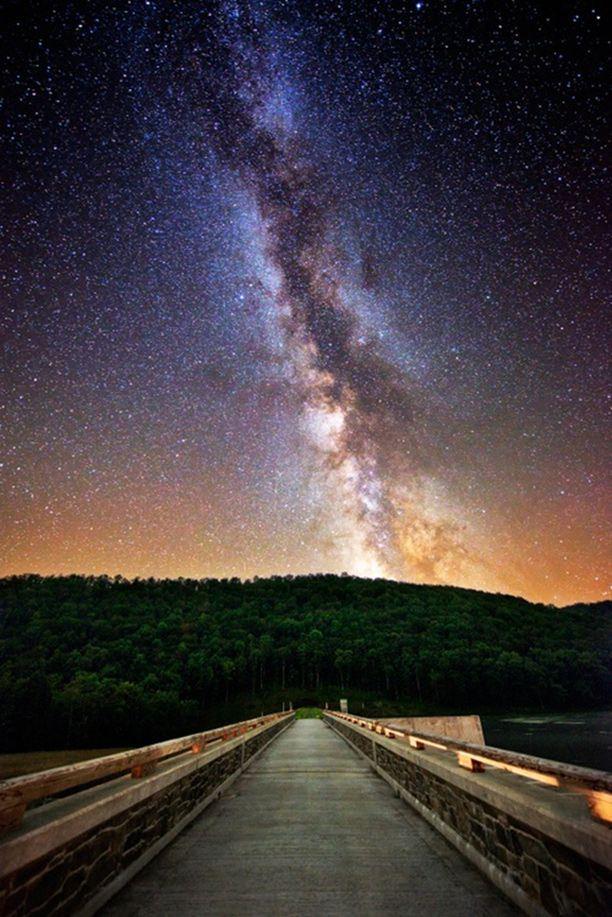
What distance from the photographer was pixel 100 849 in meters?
3.52

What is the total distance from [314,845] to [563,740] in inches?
2294

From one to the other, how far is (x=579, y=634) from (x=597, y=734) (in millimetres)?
80016

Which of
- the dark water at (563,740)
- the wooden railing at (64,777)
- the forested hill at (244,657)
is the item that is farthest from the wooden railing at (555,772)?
the forested hill at (244,657)

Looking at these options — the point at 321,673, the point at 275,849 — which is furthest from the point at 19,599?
the point at 275,849

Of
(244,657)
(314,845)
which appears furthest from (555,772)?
(244,657)

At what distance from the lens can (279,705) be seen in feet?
313

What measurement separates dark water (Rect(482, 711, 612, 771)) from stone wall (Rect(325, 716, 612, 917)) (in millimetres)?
34282

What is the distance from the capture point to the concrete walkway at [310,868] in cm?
337

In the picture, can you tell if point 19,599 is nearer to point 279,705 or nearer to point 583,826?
point 279,705

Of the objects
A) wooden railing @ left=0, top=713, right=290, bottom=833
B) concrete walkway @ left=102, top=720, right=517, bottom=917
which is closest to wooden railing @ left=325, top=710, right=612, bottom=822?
concrete walkway @ left=102, top=720, right=517, bottom=917

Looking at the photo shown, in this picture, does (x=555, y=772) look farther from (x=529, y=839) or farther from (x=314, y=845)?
(x=314, y=845)

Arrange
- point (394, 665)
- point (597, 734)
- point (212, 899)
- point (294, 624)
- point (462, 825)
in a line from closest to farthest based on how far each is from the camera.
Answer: point (212, 899) → point (462, 825) → point (597, 734) → point (394, 665) → point (294, 624)

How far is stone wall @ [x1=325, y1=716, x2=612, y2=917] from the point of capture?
2.49 meters

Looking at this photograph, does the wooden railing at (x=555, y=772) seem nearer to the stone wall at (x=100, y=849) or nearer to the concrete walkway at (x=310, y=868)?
the concrete walkway at (x=310, y=868)
